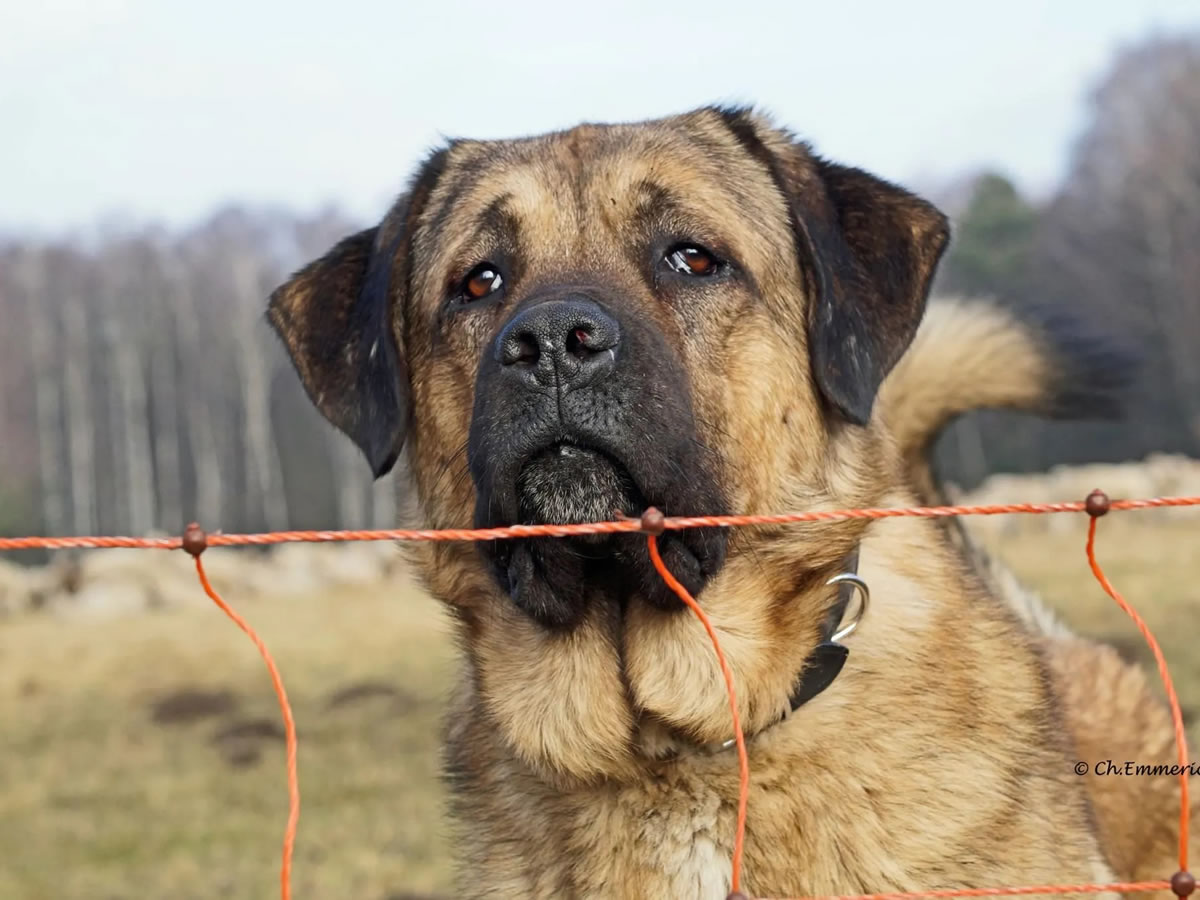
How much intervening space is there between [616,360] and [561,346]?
5.0 inches

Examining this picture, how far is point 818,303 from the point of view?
3188 millimetres

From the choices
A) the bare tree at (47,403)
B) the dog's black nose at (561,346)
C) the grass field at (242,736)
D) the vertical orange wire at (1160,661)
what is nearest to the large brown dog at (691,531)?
the dog's black nose at (561,346)

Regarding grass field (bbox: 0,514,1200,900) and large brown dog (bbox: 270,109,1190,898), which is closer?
large brown dog (bbox: 270,109,1190,898)

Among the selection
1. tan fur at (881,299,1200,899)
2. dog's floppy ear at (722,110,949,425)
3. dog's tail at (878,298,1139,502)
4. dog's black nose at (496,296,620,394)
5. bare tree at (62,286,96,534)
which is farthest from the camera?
bare tree at (62,286,96,534)

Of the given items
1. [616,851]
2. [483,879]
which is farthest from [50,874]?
[616,851]

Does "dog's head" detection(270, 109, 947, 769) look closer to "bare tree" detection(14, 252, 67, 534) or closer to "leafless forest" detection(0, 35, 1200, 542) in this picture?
"leafless forest" detection(0, 35, 1200, 542)

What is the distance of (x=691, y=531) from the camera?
9.22 feet

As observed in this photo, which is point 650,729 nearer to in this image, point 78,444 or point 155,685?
point 155,685

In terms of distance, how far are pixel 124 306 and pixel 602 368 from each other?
3866cm

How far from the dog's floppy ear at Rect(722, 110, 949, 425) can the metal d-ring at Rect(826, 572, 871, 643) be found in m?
0.40

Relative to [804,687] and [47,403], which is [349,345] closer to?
[804,687]

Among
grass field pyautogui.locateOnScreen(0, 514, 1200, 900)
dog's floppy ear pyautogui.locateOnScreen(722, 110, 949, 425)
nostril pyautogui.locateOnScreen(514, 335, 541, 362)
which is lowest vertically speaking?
grass field pyautogui.locateOnScreen(0, 514, 1200, 900)

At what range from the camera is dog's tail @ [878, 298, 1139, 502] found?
13.6 ft

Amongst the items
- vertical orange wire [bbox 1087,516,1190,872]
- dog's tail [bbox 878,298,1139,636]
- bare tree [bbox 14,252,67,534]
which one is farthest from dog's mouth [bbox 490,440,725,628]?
bare tree [bbox 14,252,67,534]
